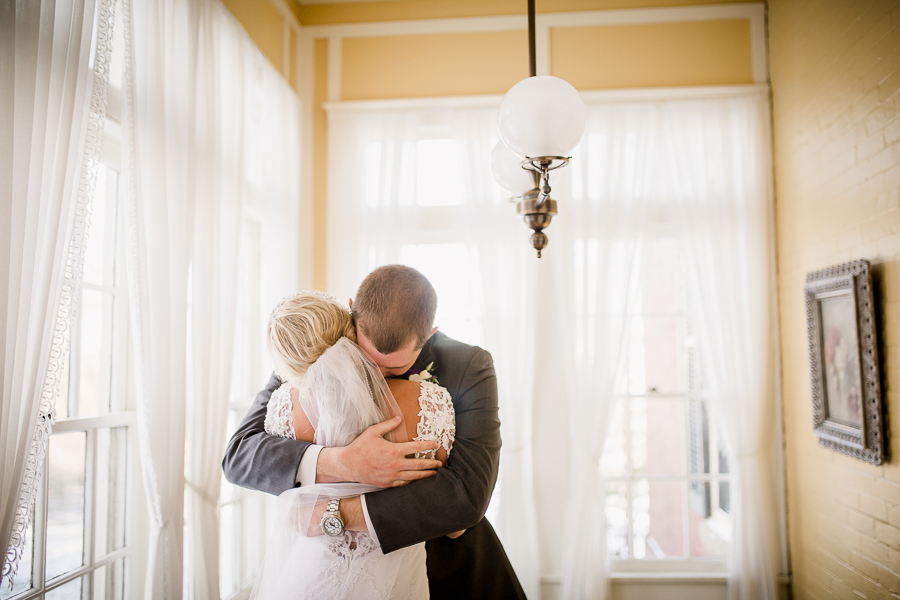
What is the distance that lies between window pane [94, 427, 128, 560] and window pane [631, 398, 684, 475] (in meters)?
2.57

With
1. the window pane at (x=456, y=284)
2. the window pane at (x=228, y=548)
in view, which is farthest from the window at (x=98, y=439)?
the window pane at (x=456, y=284)

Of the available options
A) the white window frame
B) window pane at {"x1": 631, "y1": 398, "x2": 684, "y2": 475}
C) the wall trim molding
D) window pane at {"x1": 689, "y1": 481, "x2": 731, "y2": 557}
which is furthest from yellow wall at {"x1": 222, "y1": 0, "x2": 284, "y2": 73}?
window pane at {"x1": 689, "y1": 481, "x2": 731, "y2": 557}

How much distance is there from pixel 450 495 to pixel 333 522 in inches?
11.3

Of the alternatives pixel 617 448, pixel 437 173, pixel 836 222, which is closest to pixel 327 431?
pixel 437 173

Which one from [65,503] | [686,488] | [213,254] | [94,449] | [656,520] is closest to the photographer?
[65,503]

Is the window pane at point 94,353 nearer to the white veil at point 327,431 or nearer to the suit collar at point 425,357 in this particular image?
the white veil at point 327,431

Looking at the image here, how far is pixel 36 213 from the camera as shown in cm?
125

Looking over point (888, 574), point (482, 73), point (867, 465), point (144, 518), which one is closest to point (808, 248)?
point (867, 465)

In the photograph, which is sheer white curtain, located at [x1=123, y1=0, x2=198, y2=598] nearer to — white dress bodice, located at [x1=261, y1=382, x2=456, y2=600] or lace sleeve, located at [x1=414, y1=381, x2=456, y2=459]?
white dress bodice, located at [x1=261, y1=382, x2=456, y2=600]

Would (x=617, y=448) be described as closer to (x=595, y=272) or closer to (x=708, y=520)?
(x=708, y=520)

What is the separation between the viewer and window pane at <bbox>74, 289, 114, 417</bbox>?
1768 millimetres

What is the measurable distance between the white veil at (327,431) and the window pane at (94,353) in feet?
3.05

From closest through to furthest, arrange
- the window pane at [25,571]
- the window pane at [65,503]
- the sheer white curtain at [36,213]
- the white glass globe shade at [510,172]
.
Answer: the sheer white curtain at [36,213]
the window pane at [25,571]
the window pane at [65,503]
the white glass globe shade at [510,172]

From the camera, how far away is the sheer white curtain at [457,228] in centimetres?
296
